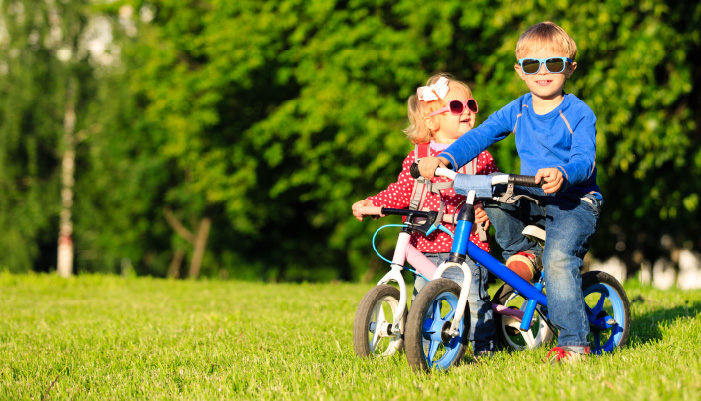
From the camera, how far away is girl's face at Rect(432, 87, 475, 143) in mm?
4738

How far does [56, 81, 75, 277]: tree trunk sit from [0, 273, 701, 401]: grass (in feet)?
72.2

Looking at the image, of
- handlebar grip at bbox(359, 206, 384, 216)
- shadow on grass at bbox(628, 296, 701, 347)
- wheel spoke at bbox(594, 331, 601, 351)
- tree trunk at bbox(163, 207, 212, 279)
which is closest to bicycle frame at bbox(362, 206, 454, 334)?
handlebar grip at bbox(359, 206, 384, 216)

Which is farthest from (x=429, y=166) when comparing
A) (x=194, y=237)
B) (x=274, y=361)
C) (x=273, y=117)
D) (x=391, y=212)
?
(x=194, y=237)

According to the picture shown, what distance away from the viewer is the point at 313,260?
27.6 m

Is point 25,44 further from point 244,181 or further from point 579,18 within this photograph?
point 579,18

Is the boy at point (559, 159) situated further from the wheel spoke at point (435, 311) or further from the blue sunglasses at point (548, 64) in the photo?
the wheel spoke at point (435, 311)

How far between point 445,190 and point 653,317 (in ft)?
7.58

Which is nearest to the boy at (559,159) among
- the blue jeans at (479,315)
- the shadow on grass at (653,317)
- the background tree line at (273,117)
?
the blue jeans at (479,315)

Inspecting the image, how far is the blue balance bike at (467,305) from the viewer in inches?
140

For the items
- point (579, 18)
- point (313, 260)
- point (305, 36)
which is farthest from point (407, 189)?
point (313, 260)

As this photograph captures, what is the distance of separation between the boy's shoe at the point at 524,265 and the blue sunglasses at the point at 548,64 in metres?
1.10

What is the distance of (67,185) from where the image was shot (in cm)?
2908

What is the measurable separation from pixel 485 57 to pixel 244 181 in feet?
26.6

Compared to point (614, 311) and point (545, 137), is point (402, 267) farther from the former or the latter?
point (614, 311)
